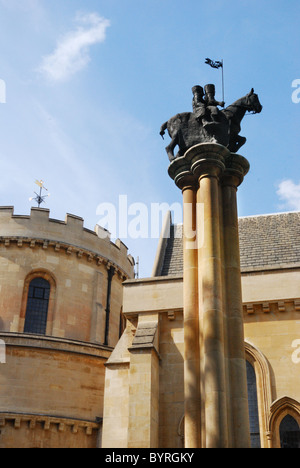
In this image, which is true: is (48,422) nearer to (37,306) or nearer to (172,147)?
(37,306)

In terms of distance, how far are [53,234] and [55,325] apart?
4.06 metres

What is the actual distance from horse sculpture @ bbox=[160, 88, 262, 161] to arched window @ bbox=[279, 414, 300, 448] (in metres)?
7.64

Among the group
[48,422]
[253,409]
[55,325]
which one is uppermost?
[55,325]

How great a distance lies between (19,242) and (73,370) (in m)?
6.02

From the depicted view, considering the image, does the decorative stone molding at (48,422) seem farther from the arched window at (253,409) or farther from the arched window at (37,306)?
the arched window at (253,409)

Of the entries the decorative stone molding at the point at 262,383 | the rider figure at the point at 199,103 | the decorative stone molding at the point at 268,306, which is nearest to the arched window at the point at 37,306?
the decorative stone molding at the point at 268,306

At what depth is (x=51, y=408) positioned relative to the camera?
71.9 feet

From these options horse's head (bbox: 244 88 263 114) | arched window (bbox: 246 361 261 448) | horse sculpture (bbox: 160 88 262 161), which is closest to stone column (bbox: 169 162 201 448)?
horse sculpture (bbox: 160 88 262 161)

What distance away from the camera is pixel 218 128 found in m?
10.5

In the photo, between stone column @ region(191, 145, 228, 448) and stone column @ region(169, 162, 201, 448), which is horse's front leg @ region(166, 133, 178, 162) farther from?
stone column @ region(191, 145, 228, 448)

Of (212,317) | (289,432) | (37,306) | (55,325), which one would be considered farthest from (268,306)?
(37,306)

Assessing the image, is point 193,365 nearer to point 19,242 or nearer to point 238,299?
point 238,299

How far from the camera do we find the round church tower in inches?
849

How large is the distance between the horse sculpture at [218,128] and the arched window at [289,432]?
25.1ft
